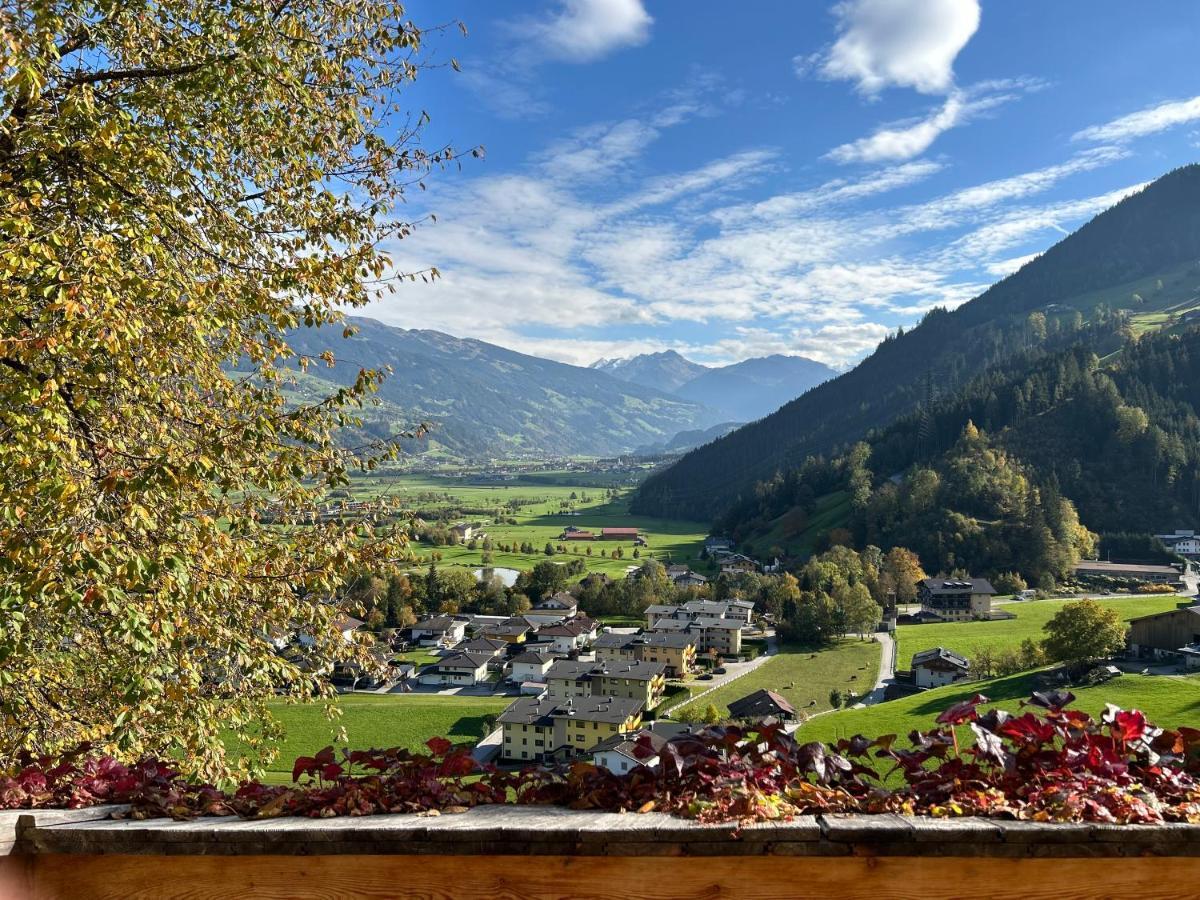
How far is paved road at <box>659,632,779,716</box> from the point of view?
154 feet

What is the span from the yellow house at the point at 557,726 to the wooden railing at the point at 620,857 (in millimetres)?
35755

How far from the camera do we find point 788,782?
9.89 feet

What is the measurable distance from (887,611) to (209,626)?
75.1 metres

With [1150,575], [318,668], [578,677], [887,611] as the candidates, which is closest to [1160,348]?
[1150,575]

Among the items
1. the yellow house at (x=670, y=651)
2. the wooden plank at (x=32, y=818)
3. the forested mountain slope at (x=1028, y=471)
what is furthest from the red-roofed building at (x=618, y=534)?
the wooden plank at (x=32, y=818)

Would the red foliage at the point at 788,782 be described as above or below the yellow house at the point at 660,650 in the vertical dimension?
above

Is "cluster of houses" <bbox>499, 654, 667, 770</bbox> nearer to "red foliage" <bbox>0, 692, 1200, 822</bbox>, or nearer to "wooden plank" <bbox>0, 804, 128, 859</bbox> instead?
"red foliage" <bbox>0, 692, 1200, 822</bbox>

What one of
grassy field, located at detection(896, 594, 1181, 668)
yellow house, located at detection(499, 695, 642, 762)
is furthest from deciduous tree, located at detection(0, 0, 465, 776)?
grassy field, located at detection(896, 594, 1181, 668)

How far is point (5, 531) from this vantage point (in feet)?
15.5

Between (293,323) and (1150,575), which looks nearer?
(293,323)

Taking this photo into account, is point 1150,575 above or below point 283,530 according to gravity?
below

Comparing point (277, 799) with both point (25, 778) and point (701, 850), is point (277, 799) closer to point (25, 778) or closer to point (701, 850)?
point (25, 778)

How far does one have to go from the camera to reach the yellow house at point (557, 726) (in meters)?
36.9

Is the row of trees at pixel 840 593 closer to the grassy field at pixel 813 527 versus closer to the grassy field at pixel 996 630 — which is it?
the grassy field at pixel 996 630
